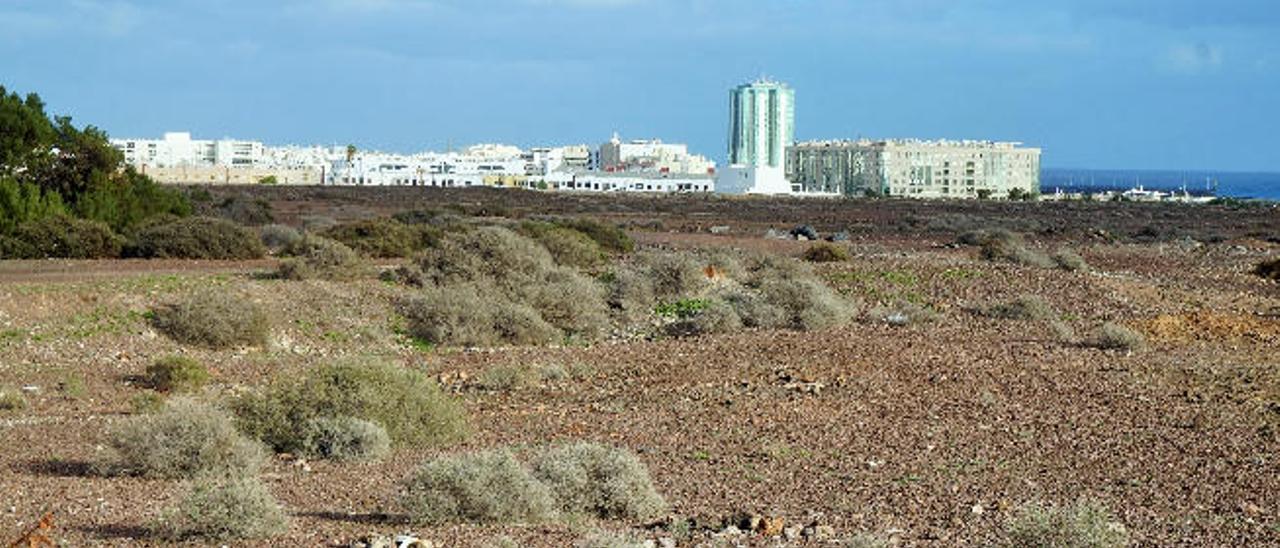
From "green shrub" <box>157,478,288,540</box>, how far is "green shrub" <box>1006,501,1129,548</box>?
15.8ft

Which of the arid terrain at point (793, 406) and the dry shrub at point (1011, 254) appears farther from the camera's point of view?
the dry shrub at point (1011, 254)

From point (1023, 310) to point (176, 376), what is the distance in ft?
50.2

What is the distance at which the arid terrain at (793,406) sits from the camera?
13.1 meters

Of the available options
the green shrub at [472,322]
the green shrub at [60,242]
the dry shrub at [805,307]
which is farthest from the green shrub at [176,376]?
the green shrub at [60,242]

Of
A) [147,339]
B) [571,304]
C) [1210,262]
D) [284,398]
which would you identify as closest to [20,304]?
[147,339]

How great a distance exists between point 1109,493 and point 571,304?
1561 centimetres

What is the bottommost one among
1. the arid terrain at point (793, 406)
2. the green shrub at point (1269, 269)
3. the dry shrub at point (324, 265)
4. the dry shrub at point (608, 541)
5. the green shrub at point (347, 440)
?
the green shrub at point (1269, 269)

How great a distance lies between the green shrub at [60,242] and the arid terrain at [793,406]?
1.76 m

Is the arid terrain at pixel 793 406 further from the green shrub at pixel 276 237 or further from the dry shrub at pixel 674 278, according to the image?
the green shrub at pixel 276 237

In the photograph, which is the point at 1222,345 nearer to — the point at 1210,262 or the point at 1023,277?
the point at 1023,277

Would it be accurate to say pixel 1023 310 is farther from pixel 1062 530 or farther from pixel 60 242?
pixel 60 242

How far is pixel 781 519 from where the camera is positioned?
41.6 feet

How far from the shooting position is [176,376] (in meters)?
20.3

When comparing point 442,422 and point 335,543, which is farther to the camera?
point 442,422
